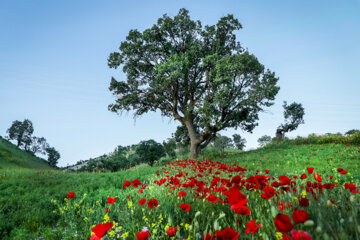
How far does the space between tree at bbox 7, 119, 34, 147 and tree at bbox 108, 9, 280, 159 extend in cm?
4912

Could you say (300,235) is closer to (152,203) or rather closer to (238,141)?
(152,203)

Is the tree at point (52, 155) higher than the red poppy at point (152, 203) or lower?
higher

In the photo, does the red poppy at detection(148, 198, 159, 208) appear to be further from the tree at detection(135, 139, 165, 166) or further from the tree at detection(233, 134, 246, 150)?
the tree at detection(233, 134, 246, 150)

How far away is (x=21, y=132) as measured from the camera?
52.7 meters

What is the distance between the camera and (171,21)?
58.9ft

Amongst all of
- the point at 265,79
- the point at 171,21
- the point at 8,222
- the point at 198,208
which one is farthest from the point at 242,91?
the point at 8,222

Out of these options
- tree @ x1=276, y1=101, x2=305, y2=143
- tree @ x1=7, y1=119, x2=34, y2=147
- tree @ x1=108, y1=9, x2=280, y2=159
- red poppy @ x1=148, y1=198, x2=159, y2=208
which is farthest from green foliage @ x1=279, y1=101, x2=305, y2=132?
tree @ x1=7, y1=119, x2=34, y2=147

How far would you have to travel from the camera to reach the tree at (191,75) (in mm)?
16359

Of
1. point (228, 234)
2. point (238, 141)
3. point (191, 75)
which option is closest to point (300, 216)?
point (228, 234)

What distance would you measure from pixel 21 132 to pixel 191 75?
185 ft

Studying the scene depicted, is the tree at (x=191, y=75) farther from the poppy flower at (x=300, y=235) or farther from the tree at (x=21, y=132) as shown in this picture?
the tree at (x=21, y=132)

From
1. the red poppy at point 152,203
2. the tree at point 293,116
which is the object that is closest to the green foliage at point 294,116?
the tree at point 293,116

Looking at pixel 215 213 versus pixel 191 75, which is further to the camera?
pixel 191 75

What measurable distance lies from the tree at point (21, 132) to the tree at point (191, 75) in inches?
1934
